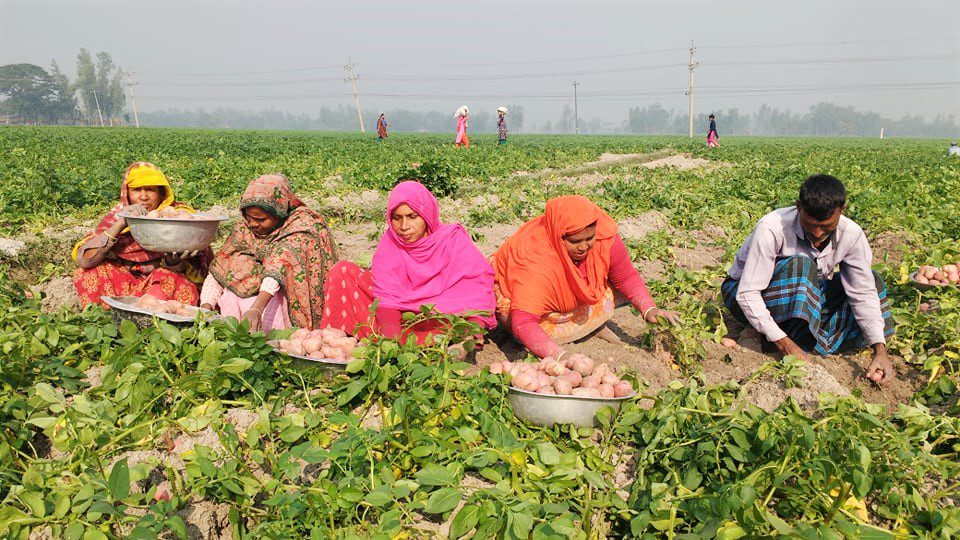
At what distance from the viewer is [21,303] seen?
3.79 m

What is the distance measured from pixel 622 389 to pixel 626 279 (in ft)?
4.07

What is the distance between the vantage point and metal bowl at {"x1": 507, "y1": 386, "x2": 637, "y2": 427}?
2312 mm

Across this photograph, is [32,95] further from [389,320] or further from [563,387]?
[563,387]

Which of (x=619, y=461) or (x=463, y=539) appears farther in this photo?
(x=619, y=461)

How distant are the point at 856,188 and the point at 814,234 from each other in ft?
22.5

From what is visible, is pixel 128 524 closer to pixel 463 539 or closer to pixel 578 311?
pixel 463 539

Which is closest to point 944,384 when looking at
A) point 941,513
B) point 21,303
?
point 941,513

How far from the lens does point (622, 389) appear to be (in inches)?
96.6

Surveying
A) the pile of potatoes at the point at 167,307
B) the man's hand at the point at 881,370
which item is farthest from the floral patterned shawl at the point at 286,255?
the man's hand at the point at 881,370

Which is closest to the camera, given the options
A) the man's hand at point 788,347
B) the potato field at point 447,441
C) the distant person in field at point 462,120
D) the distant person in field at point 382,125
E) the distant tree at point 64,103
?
the potato field at point 447,441

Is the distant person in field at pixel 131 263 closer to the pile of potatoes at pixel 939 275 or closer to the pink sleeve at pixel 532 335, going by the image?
the pink sleeve at pixel 532 335

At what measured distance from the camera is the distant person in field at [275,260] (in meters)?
3.61

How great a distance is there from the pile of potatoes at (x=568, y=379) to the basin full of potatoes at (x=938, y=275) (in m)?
2.77

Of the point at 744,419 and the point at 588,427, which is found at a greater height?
the point at 744,419
